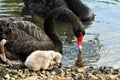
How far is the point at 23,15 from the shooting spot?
10211 millimetres

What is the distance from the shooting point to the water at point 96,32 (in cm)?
770

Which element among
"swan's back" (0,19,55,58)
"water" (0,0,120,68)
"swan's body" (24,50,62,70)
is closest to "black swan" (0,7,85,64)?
"swan's back" (0,19,55,58)

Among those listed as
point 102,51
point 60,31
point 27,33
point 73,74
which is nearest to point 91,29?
point 60,31

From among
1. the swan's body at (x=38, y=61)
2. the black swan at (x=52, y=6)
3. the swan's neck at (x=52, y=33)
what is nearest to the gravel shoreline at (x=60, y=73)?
the swan's body at (x=38, y=61)

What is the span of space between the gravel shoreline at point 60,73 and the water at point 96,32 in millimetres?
583

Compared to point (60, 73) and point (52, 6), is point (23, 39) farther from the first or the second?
point (52, 6)

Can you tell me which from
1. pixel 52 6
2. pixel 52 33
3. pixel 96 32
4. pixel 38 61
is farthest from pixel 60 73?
pixel 52 6

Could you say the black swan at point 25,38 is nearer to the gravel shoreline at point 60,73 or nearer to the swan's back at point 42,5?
the gravel shoreline at point 60,73

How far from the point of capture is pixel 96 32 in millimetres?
9141

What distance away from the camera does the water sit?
7.70 metres

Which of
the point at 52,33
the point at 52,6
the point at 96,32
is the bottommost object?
the point at 96,32

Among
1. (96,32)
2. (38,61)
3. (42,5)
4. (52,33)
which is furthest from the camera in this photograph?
(42,5)

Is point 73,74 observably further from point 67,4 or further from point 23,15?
point 67,4

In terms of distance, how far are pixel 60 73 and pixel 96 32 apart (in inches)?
110
